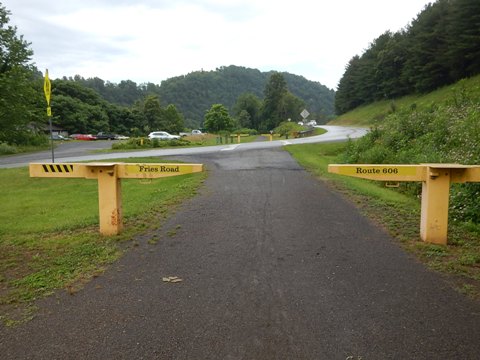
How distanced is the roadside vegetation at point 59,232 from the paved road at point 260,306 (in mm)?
296

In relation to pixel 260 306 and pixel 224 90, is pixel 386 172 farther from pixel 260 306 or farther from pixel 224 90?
pixel 224 90

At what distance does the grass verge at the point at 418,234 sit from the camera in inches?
173

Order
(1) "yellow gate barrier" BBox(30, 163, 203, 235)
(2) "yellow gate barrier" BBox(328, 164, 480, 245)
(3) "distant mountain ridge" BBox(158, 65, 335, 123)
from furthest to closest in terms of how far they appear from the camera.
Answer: (3) "distant mountain ridge" BBox(158, 65, 335, 123) → (1) "yellow gate barrier" BBox(30, 163, 203, 235) → (2) "yellow gate barrier" BBox(328, 164, 480, 245)

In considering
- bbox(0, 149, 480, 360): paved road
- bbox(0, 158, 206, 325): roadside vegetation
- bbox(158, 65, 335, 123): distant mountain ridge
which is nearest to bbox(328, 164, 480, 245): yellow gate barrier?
bbox(0, 149, 480, 360): paved road

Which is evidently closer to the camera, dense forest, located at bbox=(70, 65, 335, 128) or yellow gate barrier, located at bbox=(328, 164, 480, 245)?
yellow gate barrier, located at bbox=(328, 164, 480, 245)

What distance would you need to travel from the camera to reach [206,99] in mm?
161125

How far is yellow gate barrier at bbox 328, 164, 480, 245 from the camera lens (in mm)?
5406

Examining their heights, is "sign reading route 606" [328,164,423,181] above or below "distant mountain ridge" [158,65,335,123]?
below

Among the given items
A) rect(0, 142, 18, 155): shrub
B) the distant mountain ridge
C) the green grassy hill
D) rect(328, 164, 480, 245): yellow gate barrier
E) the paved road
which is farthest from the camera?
the distant mountain ridge

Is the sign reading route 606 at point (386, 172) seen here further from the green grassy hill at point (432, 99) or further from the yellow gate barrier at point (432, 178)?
the green grassy hill at point (432, 99)

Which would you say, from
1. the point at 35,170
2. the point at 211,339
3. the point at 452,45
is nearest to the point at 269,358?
the point at 211,339

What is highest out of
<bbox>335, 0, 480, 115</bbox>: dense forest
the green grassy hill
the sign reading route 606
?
<bbox>335, 0, 480, 115</bbox>: dense forest

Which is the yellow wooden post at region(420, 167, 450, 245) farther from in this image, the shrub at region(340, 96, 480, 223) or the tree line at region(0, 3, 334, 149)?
the tree line at region(0, 3, 334, 149)

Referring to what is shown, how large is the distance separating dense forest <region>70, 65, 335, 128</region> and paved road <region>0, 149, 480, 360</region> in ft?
447
